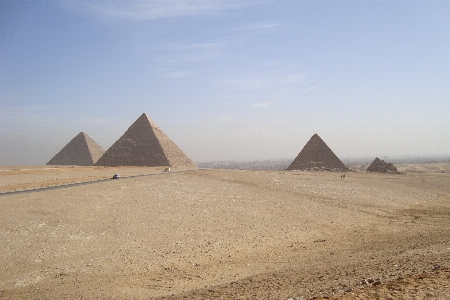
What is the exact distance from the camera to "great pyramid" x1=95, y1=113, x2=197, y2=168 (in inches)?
2055

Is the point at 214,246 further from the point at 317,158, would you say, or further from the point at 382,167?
the point at 382,167

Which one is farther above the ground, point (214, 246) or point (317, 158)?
point (317, 158)

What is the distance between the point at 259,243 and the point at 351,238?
3.58 m

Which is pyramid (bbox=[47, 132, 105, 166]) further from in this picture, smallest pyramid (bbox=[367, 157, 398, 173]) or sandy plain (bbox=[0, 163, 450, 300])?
smallest pyramid (bbox=[367, 157, 398, 173])

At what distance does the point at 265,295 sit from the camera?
6.48 m

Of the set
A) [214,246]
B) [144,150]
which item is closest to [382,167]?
[144,150]

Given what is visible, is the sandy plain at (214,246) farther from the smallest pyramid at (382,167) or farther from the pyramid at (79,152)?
the pyramid at (79,152)

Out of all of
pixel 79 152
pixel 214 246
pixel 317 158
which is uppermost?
pixel 79 152

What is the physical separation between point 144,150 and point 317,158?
1068 inches

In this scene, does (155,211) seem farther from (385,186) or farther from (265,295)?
(385,186)

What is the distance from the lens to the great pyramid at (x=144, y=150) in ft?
171

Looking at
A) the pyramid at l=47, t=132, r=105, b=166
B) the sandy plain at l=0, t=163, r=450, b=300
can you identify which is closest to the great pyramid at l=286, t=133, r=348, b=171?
the sandy plain at l=0, t=163, r=450, b=300

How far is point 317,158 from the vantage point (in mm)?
50000

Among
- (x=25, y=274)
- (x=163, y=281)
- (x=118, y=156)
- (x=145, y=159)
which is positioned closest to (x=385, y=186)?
(x=163, y=281)
